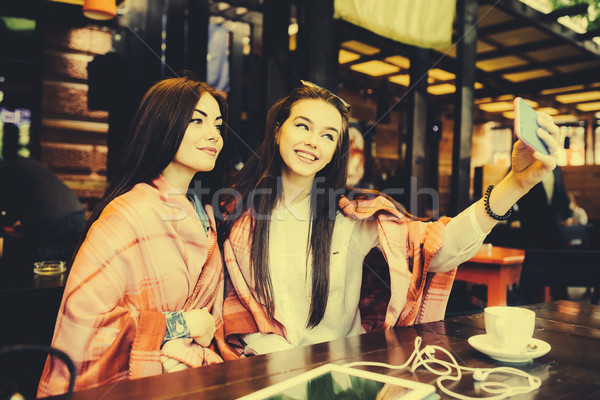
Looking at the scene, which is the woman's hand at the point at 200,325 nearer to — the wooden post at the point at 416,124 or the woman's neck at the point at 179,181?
the woman's neck at the point at 179,181

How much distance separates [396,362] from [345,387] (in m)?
0.22

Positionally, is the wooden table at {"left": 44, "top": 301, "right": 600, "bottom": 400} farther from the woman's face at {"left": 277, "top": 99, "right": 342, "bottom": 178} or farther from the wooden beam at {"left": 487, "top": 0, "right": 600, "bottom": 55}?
the wooden beam at {"left": 487, "top": 0, "right": 600, "bottom": 55}

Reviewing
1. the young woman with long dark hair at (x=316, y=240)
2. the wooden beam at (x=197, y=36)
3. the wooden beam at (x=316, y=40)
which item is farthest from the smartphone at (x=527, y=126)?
the wooden beam at (x=197, y=36)

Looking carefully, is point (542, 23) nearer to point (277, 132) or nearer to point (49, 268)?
point (277, 132)

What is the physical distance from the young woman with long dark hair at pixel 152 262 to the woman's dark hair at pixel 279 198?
0.58ft

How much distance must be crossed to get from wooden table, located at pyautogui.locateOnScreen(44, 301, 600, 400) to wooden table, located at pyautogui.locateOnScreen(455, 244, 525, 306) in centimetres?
201

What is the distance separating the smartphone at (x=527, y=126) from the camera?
48.6 inches

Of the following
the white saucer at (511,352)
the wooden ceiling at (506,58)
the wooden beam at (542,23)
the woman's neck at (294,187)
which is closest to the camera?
the white saucer at (511,352)

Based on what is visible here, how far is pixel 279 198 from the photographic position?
2.04 m

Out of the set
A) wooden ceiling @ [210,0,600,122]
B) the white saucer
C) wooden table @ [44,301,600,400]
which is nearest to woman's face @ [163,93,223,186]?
wooden table @ [44,301,600,400]

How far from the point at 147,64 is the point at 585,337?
411cm

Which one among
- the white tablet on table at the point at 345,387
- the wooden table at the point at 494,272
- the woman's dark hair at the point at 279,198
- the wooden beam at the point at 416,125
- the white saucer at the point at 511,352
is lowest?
the wooden table at the point at 494,272

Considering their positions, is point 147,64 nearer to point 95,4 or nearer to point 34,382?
point 95,4

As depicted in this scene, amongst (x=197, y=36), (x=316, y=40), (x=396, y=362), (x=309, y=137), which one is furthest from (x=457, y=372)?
(x=197, y=36)
